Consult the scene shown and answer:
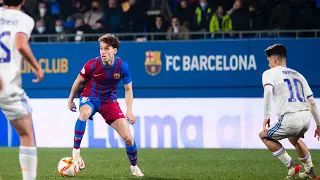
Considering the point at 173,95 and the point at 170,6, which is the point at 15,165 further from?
the point at 170,6

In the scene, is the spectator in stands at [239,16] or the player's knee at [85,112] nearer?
the player's knee at [85,112]

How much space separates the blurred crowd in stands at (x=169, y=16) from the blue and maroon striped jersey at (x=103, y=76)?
26.8ft

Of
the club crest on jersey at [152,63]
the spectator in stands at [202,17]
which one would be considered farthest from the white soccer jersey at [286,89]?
the club crest on jersey at [152,63]

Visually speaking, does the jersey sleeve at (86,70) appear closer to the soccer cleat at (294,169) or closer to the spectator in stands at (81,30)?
the soccer cleat at (294,169)

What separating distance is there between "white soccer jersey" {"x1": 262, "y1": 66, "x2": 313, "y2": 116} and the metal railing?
28.1ft

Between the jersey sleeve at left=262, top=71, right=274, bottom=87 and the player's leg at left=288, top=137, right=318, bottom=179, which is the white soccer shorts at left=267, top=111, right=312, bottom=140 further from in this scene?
the jersey sleeve at left=262, top=71, right=274, bottom=87

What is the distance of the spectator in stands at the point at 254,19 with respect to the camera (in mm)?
18938

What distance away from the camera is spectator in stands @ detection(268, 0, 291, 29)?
18641 mm

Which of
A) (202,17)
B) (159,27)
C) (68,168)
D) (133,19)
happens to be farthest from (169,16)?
(68,168)

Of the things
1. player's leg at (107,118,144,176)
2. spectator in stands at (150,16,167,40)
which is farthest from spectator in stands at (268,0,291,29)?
player's leg at (107,118,144,176)

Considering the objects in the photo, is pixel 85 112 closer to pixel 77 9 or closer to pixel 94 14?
pixel 94 14

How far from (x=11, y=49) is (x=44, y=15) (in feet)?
45.8

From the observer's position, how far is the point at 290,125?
32.4ft

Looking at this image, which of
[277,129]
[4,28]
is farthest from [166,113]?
[4,28]
